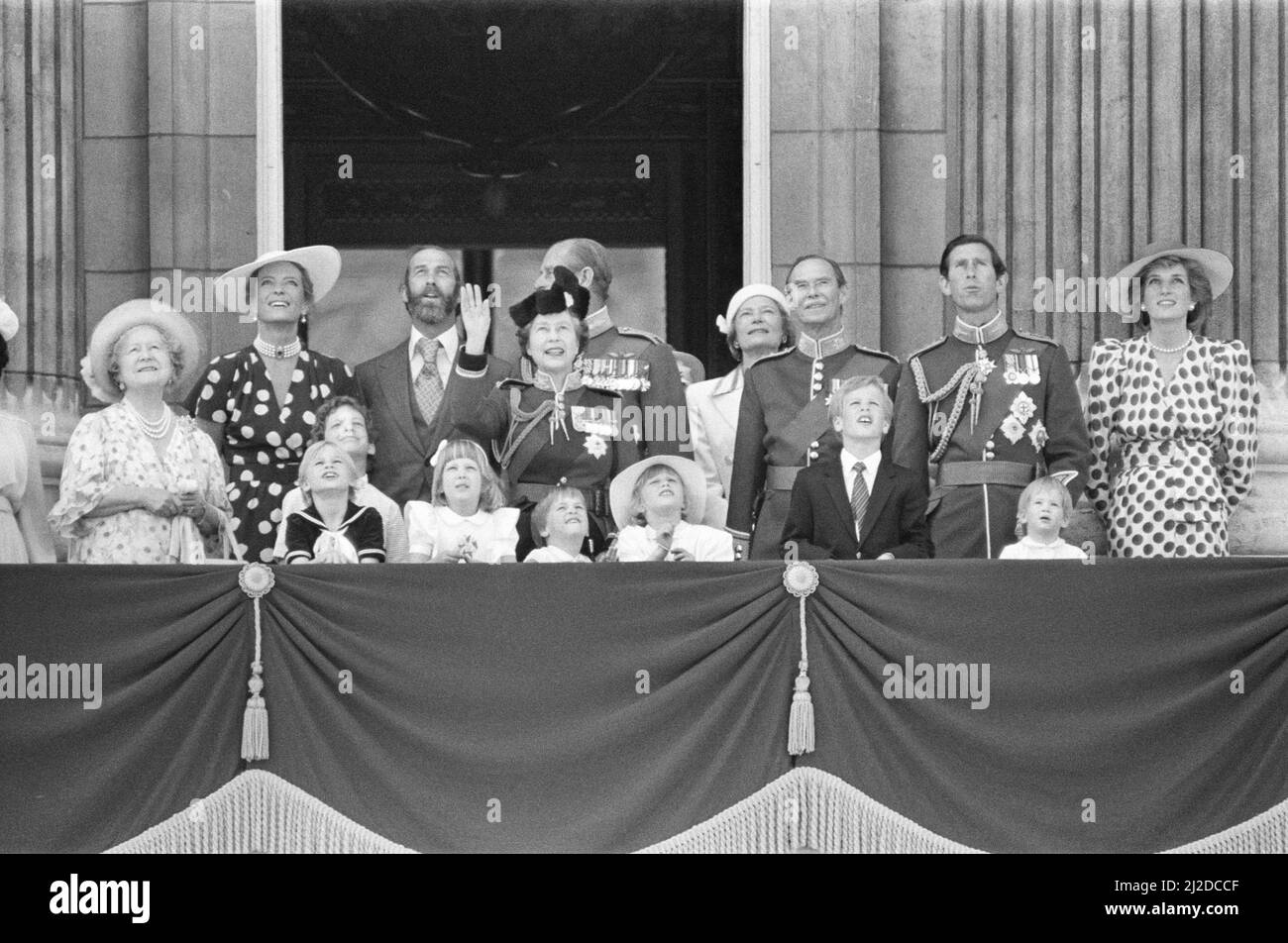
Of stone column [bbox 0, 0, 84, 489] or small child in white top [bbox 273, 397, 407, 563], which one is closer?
small child in white top [bbox 273, 397, 407, 563]

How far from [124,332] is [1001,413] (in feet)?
11.6

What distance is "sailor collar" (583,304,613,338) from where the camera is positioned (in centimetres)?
1091

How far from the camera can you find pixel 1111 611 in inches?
359

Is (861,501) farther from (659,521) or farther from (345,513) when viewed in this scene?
(345,513)

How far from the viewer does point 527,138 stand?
549 inches

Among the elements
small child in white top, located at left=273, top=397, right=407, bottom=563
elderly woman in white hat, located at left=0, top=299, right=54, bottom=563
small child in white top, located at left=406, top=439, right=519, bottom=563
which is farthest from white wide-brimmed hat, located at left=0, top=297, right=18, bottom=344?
small child in white top, located at left=406, top=439, right=519, bottom=563

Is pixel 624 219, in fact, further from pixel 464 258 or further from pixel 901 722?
pixel 901 722

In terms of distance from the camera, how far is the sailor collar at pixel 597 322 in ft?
35.8

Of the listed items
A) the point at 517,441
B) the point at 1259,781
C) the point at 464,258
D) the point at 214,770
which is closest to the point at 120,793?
the point at 214,770

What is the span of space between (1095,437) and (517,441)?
2.46 metres

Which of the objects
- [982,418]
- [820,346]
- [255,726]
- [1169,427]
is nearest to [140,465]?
[255,726]

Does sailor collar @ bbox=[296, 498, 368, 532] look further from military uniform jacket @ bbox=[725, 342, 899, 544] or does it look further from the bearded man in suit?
military uniform jacket @ bbox=[725, 342, 899, 544]

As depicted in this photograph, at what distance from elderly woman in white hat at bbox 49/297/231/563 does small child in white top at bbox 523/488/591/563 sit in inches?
52.1

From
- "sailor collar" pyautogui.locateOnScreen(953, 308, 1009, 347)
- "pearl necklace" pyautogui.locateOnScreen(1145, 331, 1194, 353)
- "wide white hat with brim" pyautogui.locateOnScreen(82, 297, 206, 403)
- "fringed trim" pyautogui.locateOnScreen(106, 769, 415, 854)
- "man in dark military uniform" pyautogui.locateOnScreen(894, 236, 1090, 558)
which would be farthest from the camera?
"pearl necklace" pyautogui.locateOnScreen(1145, 331, 1194, 353)
